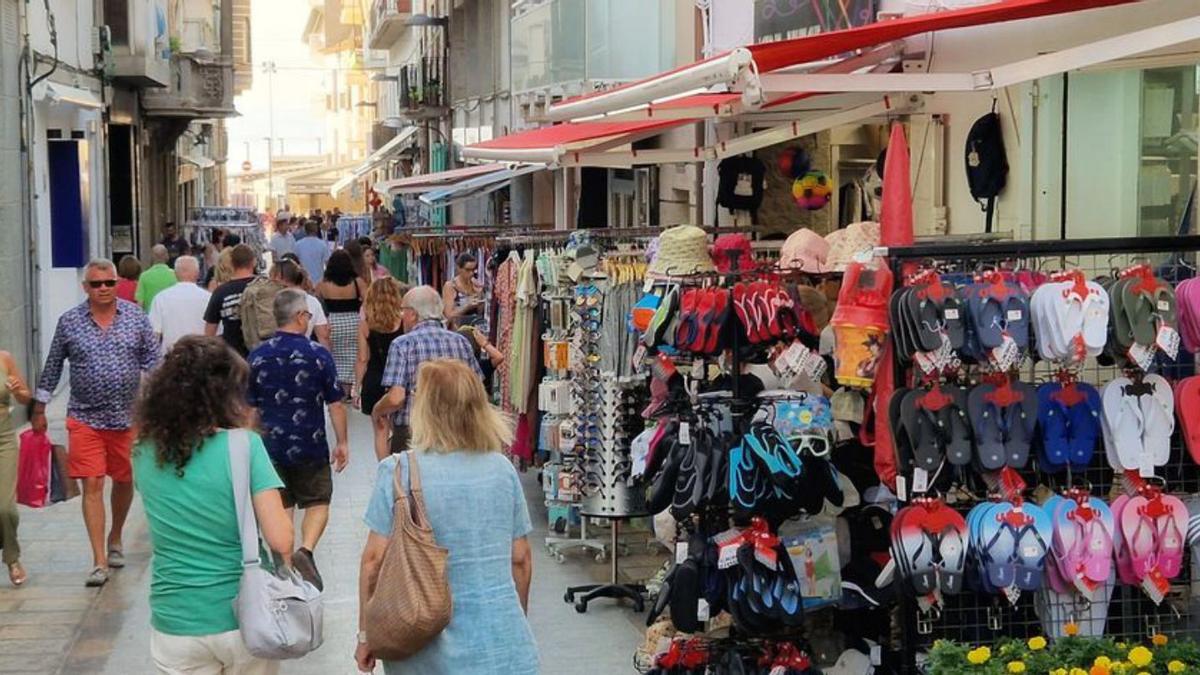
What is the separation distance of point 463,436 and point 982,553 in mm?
2299

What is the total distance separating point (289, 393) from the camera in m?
9.52

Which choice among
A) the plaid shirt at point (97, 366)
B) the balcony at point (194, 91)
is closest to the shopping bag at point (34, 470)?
the plaid shirt at point (97, 366)

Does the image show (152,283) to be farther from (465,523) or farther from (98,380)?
(465,523)

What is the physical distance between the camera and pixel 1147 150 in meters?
9.23

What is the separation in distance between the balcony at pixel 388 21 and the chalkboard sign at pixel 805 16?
34244 mm

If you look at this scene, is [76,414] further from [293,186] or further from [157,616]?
[293,186]

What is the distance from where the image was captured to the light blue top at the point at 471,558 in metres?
5.67

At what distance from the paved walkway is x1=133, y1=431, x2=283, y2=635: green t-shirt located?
318cm

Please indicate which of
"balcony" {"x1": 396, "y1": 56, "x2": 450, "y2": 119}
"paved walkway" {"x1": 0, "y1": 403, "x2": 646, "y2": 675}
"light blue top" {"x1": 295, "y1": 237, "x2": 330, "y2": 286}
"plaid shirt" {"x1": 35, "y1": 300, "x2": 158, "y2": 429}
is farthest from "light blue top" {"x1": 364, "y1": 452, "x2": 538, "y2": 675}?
"balcony" {"x1": 396, "y1": 56, "x2": 450, "y2": 119}

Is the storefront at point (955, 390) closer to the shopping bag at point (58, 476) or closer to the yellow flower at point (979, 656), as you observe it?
the yellow flower at point (979, 656)

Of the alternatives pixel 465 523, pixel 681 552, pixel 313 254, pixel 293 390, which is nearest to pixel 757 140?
pixel 293 390

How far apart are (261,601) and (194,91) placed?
3179 cm

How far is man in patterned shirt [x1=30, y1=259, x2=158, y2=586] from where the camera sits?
419 inches

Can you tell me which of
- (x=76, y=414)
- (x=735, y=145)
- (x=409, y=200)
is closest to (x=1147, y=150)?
(x=735, y=145)
